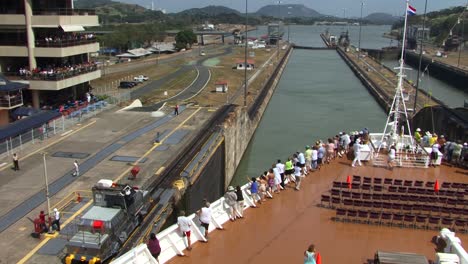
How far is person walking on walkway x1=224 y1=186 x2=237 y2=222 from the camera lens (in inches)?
593

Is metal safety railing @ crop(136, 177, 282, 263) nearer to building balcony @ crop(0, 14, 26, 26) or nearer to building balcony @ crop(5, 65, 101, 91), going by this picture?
building balcony @ crop(5, 65, 101, 91)

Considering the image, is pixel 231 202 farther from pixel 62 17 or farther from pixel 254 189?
pixel 62 17

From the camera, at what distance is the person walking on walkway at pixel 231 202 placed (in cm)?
1507

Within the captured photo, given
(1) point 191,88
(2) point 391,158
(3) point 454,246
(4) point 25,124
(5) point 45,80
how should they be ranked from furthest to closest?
(1) point 191,88
(5) point 45,80
(4) point 25,124
(2) point 391,158
(3) point 454,246

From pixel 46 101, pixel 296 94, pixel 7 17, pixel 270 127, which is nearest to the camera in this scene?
pixel 7 17

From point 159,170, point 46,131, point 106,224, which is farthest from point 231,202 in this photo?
point 46,131

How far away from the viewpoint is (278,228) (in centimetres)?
1498

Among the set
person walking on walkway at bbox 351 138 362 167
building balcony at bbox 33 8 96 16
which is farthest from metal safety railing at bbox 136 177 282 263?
building balcony at bbox 33 8 96 16

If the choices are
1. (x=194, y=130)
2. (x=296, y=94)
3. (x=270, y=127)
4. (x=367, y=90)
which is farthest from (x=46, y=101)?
(x=367, y=90)

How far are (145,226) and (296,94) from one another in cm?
5458

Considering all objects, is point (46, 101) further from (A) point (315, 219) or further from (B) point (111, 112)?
(A) point (315, 219)

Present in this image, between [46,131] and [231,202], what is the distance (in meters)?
18.6

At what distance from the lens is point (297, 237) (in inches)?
568

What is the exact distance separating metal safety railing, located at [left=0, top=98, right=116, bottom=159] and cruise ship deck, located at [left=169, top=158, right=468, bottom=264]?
53.2ft
